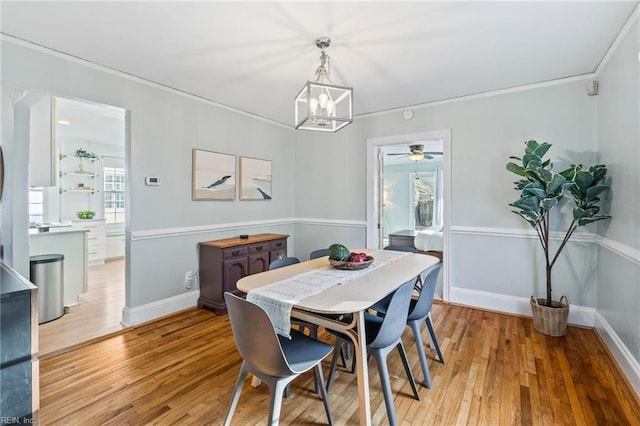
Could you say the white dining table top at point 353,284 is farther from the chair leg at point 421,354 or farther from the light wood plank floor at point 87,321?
the light wood plank floor at point 87,321

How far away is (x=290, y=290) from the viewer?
176cm

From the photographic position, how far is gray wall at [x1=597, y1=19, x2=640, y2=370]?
6.77 ft

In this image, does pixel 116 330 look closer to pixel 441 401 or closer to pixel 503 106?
pixel 441 401

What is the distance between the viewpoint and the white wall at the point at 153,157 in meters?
2.50

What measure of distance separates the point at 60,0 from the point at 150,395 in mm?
2591

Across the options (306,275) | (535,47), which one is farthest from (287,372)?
(535,47)

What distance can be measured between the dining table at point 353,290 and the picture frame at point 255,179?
2.08m

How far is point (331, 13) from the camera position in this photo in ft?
6.61

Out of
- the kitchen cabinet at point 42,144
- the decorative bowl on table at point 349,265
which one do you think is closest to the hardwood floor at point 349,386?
the decorative bowl on table at point 349,265

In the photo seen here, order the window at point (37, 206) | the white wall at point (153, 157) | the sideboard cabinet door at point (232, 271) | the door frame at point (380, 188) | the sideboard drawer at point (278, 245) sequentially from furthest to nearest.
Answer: the window at point (37, 206) < the sideboard drawer at point (278, 245) < the door frame at point (380, 188) < the sideboard cabinet door at point (232, 271) < the white wall at point (153, 157)

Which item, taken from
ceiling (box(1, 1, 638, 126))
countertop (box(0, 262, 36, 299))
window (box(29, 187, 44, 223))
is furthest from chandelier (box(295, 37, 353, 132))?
window (box(29, 187, 44, 223))

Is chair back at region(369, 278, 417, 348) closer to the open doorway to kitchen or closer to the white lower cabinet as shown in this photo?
the open doorway to kitchen

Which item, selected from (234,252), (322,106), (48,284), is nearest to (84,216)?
(48,284)

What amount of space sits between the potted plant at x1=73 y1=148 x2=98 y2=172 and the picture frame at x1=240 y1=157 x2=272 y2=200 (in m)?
4.09
